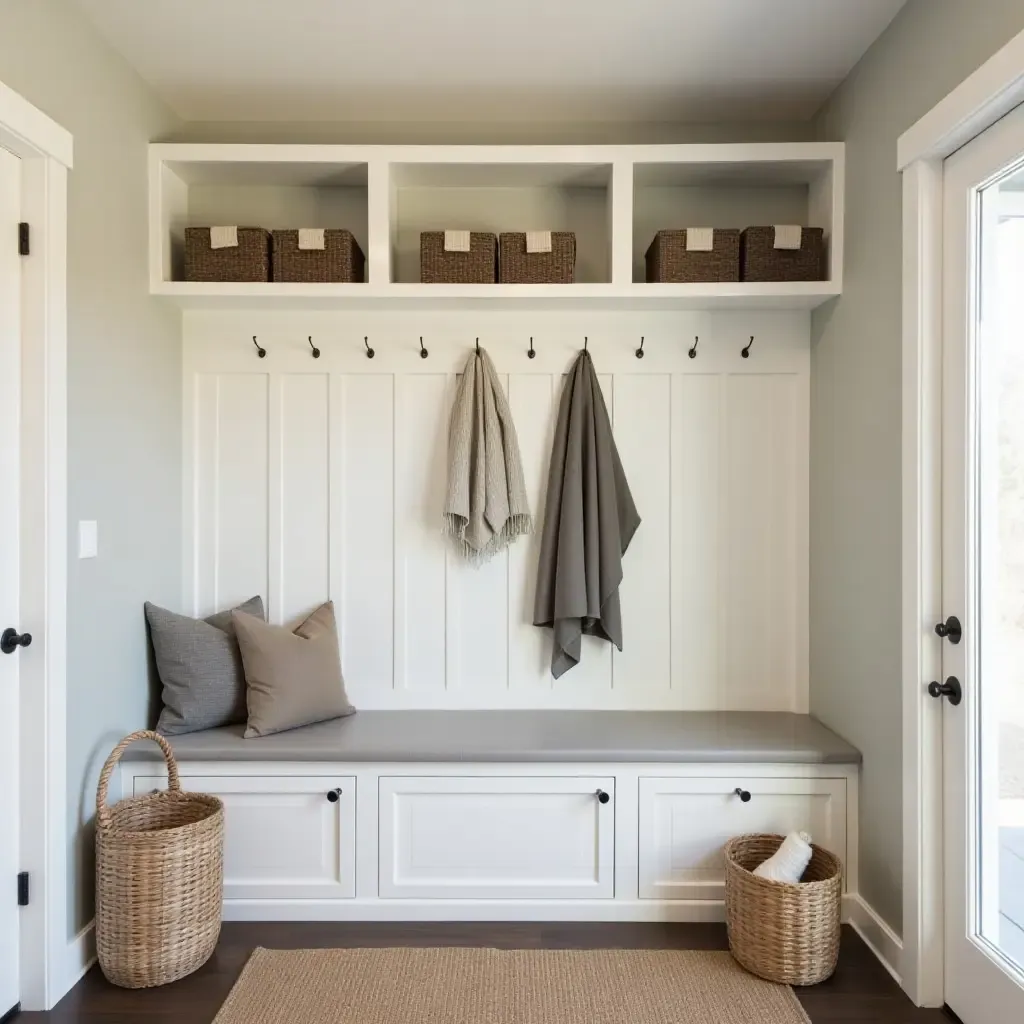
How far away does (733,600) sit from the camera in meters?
2.89

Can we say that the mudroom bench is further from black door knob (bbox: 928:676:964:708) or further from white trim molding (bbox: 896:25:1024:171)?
white trim molding (bbox: 896:25:1024:171)

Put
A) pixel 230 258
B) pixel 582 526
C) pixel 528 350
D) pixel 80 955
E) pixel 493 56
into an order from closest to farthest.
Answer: pixel 80 955 < pixel 493 56 < pixel 230 258 < pixel 582 526 < pixel 528 350

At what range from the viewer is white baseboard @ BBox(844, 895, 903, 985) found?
2.19 meters

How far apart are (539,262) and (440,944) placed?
207 centimetres

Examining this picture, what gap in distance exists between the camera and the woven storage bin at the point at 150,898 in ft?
6.88

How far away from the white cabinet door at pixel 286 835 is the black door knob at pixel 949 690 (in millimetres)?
1615

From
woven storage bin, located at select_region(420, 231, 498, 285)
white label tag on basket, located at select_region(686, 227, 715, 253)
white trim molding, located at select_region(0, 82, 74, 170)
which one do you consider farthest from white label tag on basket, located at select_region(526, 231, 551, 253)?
white trim molding, located at select_region(0, 82, 74, 170)

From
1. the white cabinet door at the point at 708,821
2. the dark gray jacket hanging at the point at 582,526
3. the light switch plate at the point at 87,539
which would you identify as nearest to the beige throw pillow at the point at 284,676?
the light switch plate at the point at 87,539

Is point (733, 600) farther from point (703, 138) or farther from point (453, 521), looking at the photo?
point (703, 138)

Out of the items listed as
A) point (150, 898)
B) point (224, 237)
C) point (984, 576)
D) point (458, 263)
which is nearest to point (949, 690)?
point (984, 576)

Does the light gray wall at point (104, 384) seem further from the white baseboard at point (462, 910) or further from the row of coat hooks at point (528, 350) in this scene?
the white baseboard at point (462, 910)

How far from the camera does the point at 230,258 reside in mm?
2619

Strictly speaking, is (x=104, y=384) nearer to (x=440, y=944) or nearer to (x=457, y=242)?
(x=457, y=242)

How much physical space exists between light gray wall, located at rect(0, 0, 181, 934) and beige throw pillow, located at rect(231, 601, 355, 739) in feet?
1.10
